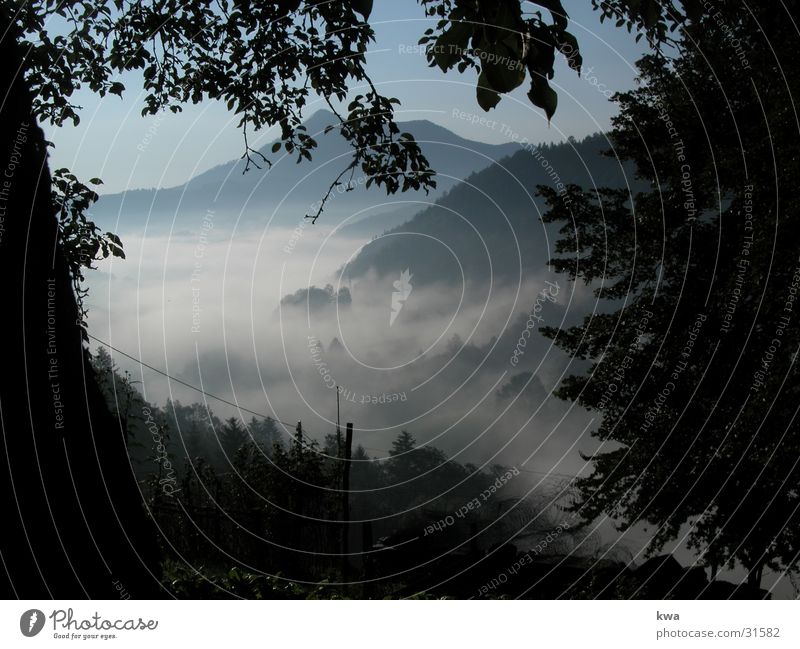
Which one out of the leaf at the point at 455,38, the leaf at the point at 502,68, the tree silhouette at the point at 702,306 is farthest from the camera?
the tree silhouette at the point at 702,306

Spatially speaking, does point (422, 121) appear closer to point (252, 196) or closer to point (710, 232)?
point (252, 196)

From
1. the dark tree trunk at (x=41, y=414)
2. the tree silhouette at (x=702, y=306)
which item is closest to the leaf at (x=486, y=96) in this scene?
the dark tree trunk at (x=41, y=414)

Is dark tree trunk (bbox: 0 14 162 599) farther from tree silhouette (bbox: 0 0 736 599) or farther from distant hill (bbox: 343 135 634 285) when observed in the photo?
distant hill (bbox: 343 135 634 285)

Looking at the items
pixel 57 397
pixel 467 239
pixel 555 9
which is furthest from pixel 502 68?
pixel 467 239

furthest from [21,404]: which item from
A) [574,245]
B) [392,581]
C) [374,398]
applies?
[574,245]

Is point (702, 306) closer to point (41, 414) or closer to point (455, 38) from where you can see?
point (455, 38)

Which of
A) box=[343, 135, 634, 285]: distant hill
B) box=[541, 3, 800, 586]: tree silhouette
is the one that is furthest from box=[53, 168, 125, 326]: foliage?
box=[541, 3, 800, 586]: tree silhouette

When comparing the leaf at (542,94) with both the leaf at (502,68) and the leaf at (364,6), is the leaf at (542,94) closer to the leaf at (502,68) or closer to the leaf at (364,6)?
the leaf at (502,68)
